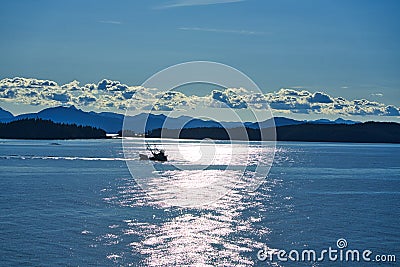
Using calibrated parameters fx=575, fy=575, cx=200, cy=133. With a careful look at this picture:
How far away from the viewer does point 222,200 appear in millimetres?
42625

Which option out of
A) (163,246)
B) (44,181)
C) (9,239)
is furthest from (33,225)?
(44,181)

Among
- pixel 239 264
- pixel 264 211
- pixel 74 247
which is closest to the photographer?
pixel 239 264

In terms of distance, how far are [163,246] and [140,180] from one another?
31.9 m

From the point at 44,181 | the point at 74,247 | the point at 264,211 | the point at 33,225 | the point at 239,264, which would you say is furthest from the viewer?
the point at 44,181

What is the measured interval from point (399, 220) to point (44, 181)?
34516 mm

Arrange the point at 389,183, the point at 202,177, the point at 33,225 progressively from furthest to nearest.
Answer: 1. the point at 202,177
2. the point at 389,183
3. the point at 33,225

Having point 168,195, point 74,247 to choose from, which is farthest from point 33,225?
point 168,195

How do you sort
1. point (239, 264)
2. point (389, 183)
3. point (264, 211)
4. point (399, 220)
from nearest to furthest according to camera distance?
point (239, 264) → point (399, 220) → point (264, 211) → point (389, 183)

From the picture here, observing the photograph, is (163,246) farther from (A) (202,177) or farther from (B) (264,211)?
(A) (202,177)

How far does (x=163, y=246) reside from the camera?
85.8 feet

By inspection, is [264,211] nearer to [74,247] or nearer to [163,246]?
[163,246]

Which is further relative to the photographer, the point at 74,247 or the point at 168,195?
the point at 168,195

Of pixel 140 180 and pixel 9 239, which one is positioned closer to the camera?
pixel 9 239

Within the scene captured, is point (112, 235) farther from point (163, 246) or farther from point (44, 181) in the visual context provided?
point (44, 181)
